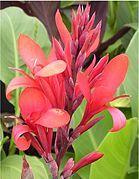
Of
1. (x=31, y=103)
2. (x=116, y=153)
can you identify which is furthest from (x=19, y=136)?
(x=116, y=153)

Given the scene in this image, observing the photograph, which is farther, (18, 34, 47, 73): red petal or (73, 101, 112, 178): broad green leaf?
(73, 101, 112, 178): broad green leaf

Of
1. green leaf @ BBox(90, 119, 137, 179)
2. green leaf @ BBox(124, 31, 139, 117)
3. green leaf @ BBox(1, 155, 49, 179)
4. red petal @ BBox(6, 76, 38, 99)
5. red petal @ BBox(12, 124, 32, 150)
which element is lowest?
green leaf @ BBox(1, 155, 49, 179)

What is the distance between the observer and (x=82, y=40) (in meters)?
0.57

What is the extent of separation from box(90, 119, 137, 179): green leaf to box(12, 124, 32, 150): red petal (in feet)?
1.16

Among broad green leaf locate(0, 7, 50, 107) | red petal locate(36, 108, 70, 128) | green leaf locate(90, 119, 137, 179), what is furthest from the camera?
broad green leaf locate(0, 7, 50, 107)

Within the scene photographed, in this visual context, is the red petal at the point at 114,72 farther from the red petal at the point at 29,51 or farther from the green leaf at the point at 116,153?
the green leaf at the point at 116,153

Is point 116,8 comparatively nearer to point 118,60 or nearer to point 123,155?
point 123,155

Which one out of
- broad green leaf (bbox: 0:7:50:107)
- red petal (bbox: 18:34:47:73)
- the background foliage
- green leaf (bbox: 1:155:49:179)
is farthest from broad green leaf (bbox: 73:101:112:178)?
red petal (bbox: 18:34:47:73)

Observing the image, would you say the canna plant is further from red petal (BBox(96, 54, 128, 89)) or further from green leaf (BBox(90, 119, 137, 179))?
green leaf (BBox(90, 119, 137, 179))

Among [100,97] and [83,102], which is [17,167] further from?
[100,97]

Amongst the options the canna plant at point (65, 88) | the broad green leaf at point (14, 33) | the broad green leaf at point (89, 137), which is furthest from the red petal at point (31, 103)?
the broad green leaf at point (14, 33)

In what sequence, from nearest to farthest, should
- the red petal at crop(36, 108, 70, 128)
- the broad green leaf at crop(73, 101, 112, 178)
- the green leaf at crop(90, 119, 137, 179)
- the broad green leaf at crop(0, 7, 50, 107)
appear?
the red petal at crop(36, 108, 70, 128) < the green leaf at crop(90, 119, 137, 179) < the broad green leaf at crop(73, 101, 112, 178) < the broad green leaf at crop(0, 7, 50, 107)

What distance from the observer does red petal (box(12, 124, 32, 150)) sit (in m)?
0.57

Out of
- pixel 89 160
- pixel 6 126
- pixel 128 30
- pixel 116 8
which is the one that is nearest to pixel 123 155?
pixel 89 160
